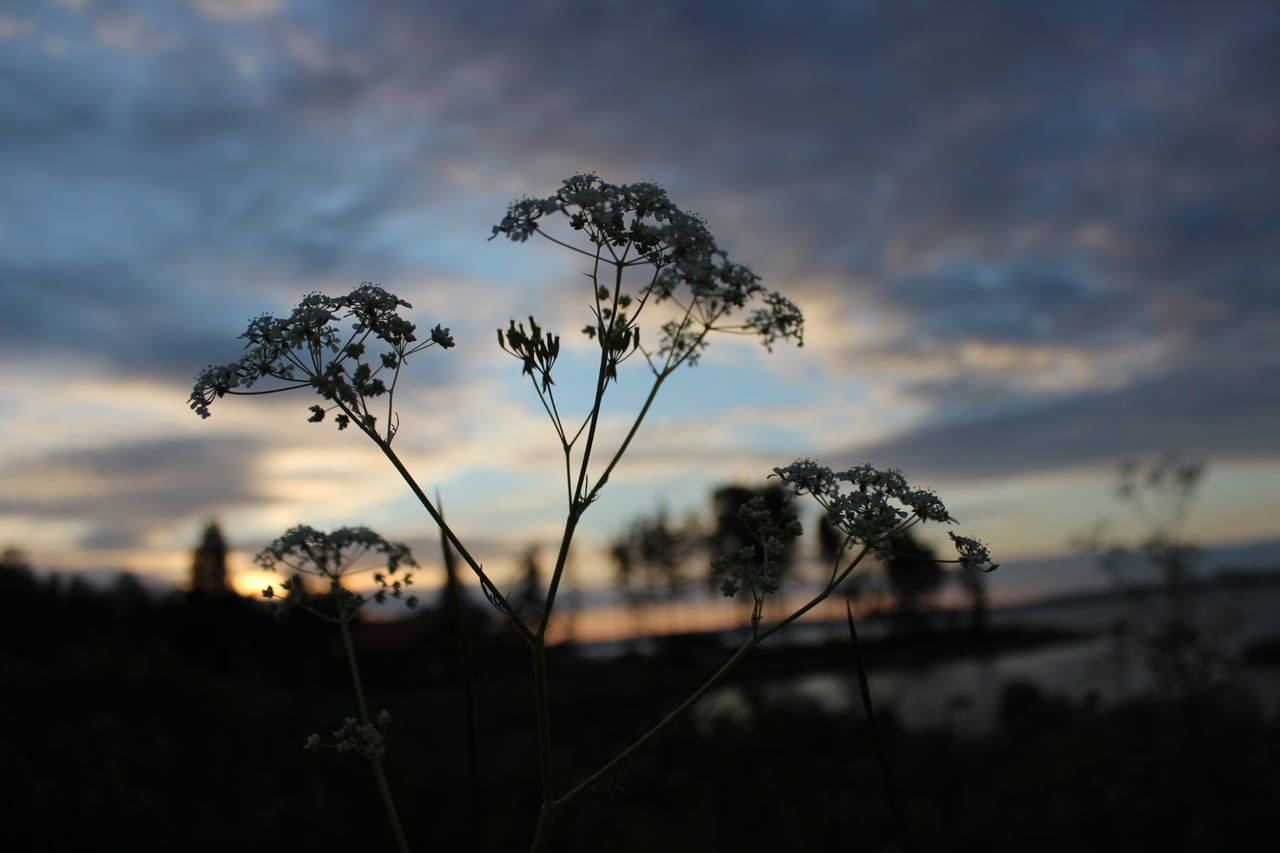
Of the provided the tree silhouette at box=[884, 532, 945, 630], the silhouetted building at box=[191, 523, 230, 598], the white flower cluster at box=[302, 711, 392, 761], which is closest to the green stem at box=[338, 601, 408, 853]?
the white flower cluster at box=[302, 711, 392, 761]

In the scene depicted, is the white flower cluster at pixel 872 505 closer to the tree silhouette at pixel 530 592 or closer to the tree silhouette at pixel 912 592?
the tree silhouette at pixel 530 592

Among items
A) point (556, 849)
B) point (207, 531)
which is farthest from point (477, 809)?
point (207, 531)

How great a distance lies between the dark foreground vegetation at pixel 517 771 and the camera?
7379 millimetres

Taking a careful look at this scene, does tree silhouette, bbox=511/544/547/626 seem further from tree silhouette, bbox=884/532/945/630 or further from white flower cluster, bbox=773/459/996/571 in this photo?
tree silhouette, bbox=884/532/945/630

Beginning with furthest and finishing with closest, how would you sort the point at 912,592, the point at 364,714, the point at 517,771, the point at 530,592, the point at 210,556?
the point at 912,592
the point at 210,556
the point at 530,592
the point at 517,771
the point at 364,714

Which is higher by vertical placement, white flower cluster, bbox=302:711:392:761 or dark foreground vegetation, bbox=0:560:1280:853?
white flower cluster, bbox=302:711:392:761

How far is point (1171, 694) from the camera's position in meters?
14.2

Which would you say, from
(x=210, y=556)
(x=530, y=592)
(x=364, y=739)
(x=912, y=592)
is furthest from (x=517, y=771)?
(x=912, y=592)

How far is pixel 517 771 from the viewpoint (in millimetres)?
12344

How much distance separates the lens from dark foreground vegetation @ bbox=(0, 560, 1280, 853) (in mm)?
7379

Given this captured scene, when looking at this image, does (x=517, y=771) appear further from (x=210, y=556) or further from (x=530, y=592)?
(x=210, y=556)

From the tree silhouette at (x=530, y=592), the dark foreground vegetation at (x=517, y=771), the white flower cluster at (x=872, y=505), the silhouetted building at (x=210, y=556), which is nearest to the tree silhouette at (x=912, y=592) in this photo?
the tree silhouette at (x=530, y=592)

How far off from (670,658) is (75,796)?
49114 mm

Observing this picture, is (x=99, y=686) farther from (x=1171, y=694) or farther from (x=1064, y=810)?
(x=1171, y=694)
